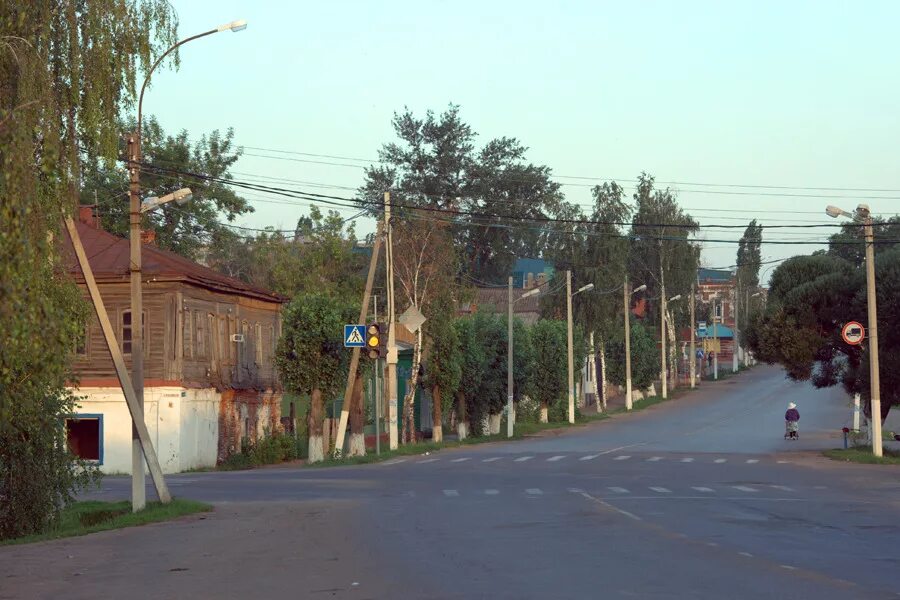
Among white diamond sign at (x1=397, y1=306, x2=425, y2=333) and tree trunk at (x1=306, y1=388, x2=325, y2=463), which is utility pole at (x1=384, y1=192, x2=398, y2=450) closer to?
white diamond sign at (x1=397, y1=306, x2=425, y2=333)

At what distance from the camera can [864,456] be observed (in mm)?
41438

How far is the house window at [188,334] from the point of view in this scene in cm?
4700

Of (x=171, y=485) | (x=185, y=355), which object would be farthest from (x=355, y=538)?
(x=185, y=355)

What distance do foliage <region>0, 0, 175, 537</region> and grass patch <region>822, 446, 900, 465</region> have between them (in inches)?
980

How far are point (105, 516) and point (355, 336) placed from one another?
19.9m

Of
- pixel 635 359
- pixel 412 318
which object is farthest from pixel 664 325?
pixel 412 318

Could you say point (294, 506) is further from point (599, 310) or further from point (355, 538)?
point (599, 310)

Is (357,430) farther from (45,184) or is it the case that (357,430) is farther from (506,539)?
(45,184)

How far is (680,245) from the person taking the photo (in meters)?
106

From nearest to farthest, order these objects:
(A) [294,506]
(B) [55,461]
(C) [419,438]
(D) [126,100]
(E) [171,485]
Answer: (D) [126,100] → (B) [55,461] → (A) [294,506] → (E) [171,485] → (C) [419,438]

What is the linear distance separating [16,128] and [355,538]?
7.45 m

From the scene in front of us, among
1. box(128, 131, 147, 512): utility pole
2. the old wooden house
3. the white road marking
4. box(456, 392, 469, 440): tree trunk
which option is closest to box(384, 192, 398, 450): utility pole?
the old wooden house

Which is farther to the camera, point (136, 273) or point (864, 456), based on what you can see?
point (864, 456)

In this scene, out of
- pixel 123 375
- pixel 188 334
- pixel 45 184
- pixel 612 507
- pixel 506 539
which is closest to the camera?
pixel 45 184
